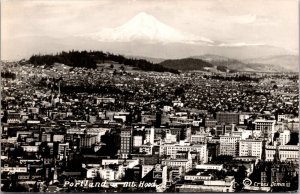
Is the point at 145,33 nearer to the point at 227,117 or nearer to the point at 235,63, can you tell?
the point at 235,63

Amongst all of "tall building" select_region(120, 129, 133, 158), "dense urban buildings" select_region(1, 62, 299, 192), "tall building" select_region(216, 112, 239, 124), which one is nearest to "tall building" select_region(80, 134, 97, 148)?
"dense urban buildings" select_region(1, 62, 299, 192)

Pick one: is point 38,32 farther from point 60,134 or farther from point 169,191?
point 169,191

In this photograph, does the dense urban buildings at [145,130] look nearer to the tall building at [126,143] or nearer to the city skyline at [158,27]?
the tall building at [126,143]

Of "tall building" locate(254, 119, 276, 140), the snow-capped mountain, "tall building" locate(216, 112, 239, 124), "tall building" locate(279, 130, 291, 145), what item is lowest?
"tall building" locate(279, 130, 291, 145)

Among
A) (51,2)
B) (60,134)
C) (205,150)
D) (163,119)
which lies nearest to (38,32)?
(51,2)

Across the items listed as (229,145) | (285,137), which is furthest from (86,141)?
(285,137)

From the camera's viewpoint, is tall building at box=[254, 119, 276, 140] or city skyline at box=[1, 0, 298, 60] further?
tall building at box=[254, 119, 276, 140]

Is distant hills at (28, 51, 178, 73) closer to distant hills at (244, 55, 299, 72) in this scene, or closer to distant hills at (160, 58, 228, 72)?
distant hills at (160, 58, 228, 72)

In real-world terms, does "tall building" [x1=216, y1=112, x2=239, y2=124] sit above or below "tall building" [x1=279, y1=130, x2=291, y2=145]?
above
